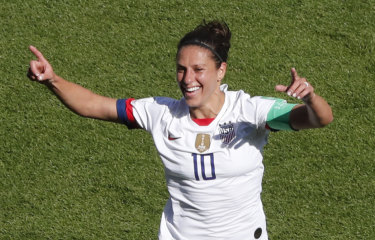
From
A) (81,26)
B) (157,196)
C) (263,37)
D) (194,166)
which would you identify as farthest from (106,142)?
(194,166)

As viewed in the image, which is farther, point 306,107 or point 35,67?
point 35,67

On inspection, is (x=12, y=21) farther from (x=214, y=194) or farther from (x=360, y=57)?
(x=214, y=194)

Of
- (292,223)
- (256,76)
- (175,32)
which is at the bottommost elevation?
(292,223)

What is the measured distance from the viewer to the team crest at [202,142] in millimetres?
4355

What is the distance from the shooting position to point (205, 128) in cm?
440

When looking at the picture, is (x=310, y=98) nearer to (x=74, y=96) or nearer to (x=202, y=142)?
(x=202, y=142)

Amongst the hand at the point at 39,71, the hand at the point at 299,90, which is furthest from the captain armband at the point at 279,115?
the hand at the point at 39,71

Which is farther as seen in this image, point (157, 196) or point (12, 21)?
point (12, 21)

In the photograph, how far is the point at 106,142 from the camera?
6.91 metres

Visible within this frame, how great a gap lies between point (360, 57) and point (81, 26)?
9.52 ft

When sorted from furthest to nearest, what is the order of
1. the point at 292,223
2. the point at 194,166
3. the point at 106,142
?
1. the point at 106,142
2. the point at 292,223
3. the point at 194,166

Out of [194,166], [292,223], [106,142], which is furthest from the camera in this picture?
[106,142]

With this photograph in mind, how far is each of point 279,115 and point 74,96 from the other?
4.23 feet

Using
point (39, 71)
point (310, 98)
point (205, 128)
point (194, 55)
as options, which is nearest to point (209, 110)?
point (205, 128)
